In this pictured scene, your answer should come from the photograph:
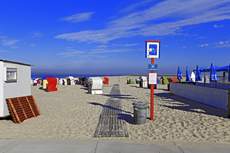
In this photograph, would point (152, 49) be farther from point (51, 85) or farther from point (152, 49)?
point (51, 85)

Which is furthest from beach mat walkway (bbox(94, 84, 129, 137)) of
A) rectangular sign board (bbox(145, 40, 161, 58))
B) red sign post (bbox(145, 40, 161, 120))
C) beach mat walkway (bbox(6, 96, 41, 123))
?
beach mat walkway (bbox(6, 96, 41, 123))

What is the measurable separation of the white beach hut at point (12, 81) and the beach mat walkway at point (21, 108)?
212 mm

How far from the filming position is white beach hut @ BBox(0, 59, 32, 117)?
7.69 m

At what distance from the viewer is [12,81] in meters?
8.23

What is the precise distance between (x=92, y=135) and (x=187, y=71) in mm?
15361

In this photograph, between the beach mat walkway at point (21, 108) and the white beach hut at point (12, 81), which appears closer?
the white beach hut at point (12, 81)

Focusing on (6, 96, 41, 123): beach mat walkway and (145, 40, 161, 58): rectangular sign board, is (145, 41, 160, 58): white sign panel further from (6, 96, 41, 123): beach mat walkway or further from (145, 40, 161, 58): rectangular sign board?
(6, 96, 41, 123): beach mat walkway

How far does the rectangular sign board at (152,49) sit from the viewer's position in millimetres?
8047

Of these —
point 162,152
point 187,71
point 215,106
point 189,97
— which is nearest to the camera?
point 162,152

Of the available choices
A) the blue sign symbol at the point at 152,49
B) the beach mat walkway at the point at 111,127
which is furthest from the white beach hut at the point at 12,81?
the blue sign symbol at the point at 152,49

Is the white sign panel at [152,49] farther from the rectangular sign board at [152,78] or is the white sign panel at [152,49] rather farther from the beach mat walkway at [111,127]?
the beach mat walkway at [111,127]

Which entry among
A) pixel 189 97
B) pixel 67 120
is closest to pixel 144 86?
pixel 189 97

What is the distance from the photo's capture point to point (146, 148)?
4.91 m

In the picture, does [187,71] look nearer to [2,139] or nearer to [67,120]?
[67,120]
